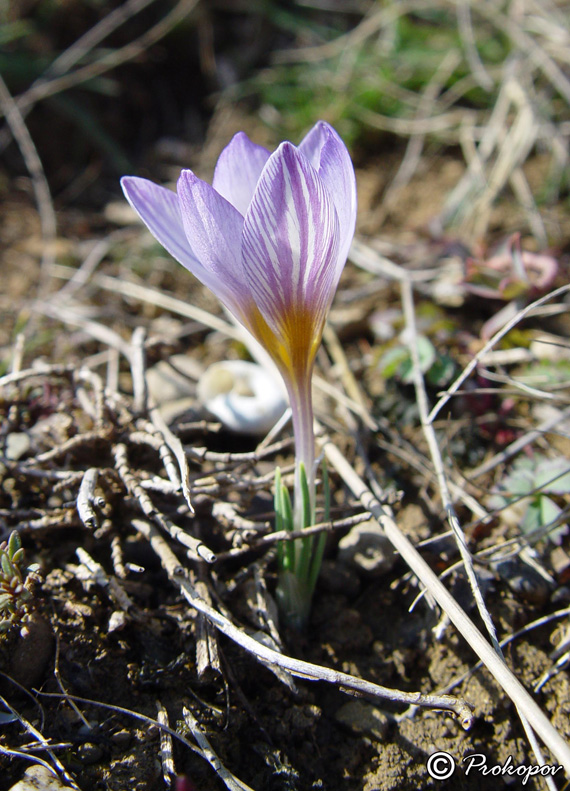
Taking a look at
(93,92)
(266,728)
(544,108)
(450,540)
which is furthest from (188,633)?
(93,92)

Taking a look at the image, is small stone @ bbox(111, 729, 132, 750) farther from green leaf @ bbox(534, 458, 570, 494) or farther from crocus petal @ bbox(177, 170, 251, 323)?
green leaf @ bbox(534, 458, 570, 494)

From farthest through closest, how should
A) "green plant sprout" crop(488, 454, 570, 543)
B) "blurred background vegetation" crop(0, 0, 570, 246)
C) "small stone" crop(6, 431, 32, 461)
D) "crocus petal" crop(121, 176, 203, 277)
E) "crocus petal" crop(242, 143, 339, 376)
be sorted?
"blurred background vegetation" crop(0, 0, 570, 246)
"small stone" crop(6, 431, 32, 461)
"green plant sprout" crop(488, 454, 570, 543)
"crocus petal" crop(121, 176, 203, 277)
"crocus petal" crop(242, 143, 339, 376)

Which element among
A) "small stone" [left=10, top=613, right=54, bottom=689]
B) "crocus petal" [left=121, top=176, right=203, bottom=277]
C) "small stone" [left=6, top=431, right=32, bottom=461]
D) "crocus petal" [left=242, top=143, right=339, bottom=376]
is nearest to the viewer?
"crocus petal" [left=242, top=143, right=339, bottom=376]

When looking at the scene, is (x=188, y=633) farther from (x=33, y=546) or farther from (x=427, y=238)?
(x=427, y=238)

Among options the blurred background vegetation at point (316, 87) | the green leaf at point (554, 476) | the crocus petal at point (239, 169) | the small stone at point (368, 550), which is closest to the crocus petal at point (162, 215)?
the crocus petal at point (239, 169)

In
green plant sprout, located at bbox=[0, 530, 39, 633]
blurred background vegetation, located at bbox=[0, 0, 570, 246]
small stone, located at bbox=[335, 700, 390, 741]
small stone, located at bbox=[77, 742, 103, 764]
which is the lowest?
small stone, located at bbox=[335, 700, 390, 741]

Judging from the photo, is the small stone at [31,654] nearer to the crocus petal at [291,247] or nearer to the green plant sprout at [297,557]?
the green plant sprout at [297,557]

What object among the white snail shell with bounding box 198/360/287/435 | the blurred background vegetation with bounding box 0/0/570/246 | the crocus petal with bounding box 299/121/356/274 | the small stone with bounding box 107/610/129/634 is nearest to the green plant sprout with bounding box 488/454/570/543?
the white snail shell with bounding box 198/360/287/435
